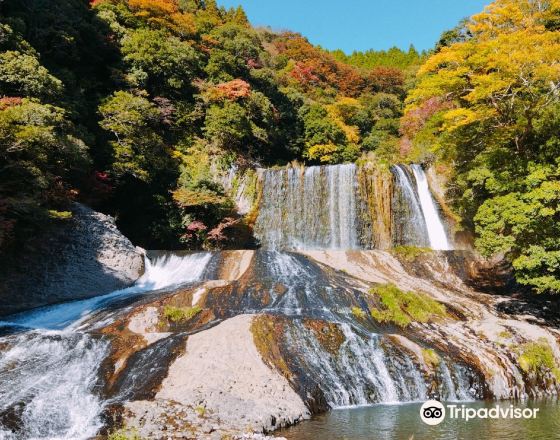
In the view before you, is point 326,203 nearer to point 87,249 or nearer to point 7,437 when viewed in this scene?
point 87,249

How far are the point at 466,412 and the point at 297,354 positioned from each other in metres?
3.59

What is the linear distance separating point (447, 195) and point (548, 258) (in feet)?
38.0

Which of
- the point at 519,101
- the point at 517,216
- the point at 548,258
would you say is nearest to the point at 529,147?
the point at 519,101

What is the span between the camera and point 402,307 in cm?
1376

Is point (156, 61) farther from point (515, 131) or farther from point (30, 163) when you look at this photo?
point (515, 131)

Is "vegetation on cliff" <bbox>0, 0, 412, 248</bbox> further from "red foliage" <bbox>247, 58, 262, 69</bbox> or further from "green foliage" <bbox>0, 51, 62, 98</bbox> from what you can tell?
"red foliage" <bbox>247, 58, 262, 69</bbox>

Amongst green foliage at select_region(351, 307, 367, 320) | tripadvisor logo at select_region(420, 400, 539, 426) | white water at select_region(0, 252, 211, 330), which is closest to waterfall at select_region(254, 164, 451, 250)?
white water at select_region(0, 252, 211, 330)

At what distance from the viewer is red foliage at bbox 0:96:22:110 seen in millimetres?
15712

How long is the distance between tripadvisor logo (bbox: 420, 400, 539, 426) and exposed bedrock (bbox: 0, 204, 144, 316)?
39.9 ft

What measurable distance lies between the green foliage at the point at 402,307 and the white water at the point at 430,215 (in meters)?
8.92

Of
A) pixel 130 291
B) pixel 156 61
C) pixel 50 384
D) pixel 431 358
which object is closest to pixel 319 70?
pixel 156 61

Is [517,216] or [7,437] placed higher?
[517,216]

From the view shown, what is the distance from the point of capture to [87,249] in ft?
55.5

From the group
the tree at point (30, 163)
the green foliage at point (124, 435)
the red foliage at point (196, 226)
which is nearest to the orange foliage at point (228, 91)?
the red foliage at point (196, 226)
